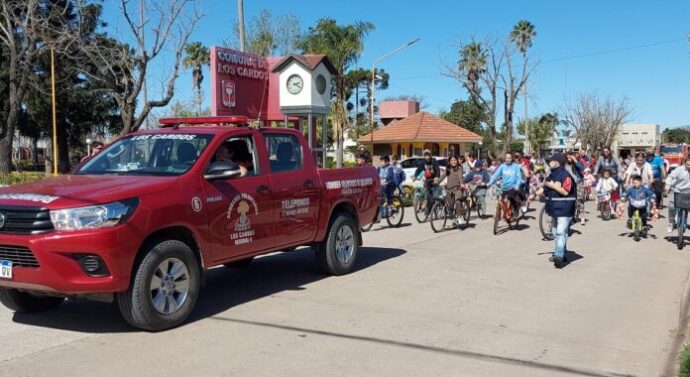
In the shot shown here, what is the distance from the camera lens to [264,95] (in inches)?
877

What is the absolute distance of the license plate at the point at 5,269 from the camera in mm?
5594

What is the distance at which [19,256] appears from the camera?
18.2 feet

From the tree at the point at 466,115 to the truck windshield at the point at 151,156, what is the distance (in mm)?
67223

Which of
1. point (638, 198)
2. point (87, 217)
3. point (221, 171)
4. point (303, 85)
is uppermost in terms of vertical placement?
point (303, 85)

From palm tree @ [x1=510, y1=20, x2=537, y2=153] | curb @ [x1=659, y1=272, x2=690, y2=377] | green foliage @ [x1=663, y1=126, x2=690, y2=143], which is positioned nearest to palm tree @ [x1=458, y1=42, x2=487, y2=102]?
palm tree @ [x1=510, y1=20, x2=537, y2=153]

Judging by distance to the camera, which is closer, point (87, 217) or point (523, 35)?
point (87, 217)

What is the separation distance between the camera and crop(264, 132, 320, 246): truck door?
7.62 meters

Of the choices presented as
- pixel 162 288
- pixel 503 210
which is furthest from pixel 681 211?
pixel 162 288

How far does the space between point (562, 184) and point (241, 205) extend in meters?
5.19

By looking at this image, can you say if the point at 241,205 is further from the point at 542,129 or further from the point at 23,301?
the point at 542,129

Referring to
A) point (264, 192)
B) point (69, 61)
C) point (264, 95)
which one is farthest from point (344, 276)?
point (69, 61)

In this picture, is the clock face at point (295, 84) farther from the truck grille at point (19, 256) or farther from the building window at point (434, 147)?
the building window at point (434, 147)

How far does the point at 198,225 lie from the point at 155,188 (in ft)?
1.99

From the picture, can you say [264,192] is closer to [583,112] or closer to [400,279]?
[400,279]
